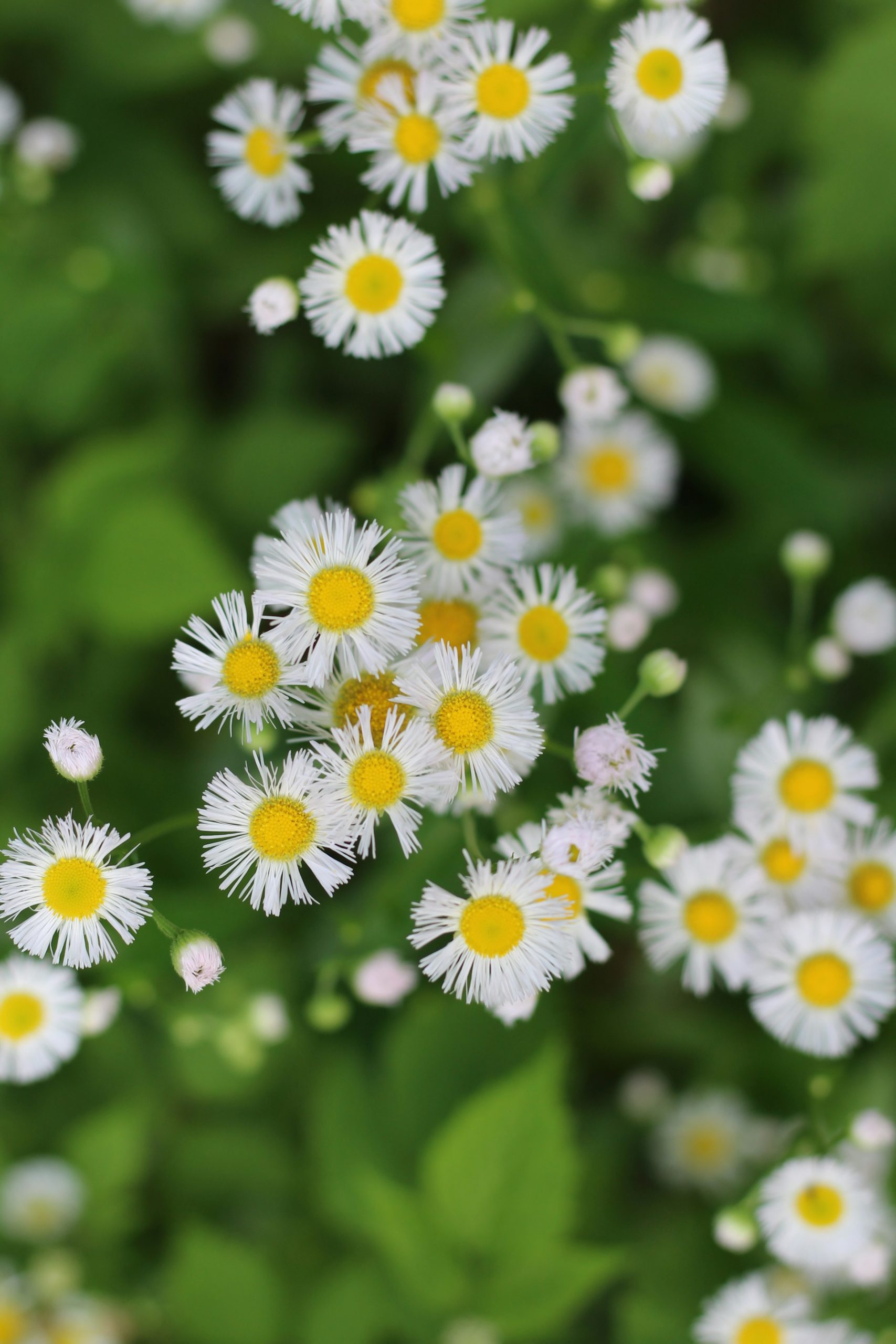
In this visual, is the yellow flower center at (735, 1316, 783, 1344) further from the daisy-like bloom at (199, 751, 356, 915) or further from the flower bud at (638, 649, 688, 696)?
the daisy-like bloom at (199, 751, 356, 915)

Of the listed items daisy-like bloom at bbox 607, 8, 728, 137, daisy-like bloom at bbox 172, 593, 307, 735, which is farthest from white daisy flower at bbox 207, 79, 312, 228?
daisy-like bloom at bbox 172, 593, 307, 735

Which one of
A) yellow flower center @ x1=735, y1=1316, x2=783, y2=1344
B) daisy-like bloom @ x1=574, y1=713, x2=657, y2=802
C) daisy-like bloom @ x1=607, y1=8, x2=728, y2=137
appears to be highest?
daisy-like bloom @ x1=607, y1=8, x2=728, y2=137

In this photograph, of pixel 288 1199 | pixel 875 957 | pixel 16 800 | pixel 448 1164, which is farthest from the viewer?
pixel 288 1199

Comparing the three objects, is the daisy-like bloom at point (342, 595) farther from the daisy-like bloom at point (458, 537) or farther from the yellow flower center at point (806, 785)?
the yellow flower center at point (806, 785)

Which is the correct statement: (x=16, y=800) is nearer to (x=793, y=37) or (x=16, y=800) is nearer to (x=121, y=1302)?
(x=121, y=1302)

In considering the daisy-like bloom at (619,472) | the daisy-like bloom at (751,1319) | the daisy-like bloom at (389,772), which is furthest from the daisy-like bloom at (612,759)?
the daisy-like bloom at (619,472)

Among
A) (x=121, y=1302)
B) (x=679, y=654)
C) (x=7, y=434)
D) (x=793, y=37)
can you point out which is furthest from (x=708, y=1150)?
(x=793, y=37)

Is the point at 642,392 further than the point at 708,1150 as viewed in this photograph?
Yes

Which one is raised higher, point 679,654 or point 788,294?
point 788,294
